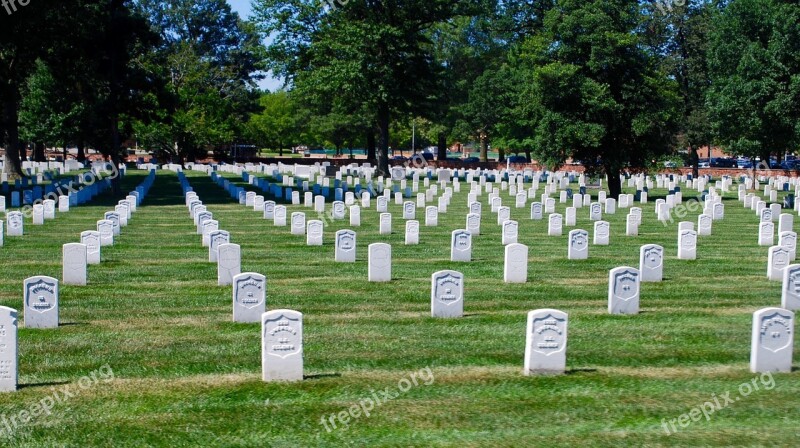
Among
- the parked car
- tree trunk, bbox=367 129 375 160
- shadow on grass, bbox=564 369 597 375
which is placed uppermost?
tree trunk, bbox=367 129 375 160

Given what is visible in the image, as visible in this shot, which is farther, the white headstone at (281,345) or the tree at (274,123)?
the tree at (274,123)

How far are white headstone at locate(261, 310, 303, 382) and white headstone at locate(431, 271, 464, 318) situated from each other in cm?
376

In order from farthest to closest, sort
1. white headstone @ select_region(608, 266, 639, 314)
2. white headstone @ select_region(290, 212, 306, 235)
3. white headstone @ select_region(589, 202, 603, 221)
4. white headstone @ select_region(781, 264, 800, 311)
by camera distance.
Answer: white headstone @ select_region(589, 202, 603, 221) < white headstone @ select_region(290, 212, 306, 235) < white headstone @ select_region(781, 264, 800, 311) < white headstone @ select_region(608, 266, 639, 314)

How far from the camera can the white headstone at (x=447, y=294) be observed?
13867 mm

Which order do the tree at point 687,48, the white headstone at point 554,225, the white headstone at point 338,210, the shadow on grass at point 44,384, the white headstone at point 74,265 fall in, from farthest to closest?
the tree at point 687,48 < the white headstone at point 338,210 < the white headstone at point 554,225 < the white headstone at point 74,265 < the shadow on grass at point 44,384

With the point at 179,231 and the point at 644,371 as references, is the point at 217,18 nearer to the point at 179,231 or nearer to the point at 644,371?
the point at 179,231

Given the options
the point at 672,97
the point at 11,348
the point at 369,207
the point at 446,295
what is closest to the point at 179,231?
the point at 369,207

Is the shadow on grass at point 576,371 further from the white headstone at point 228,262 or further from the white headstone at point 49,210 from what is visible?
the white headstone at point 49,210

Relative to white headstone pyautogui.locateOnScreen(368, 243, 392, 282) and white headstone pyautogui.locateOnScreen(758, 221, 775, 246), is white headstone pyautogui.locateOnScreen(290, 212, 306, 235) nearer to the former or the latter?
white headstone pyautogui.locateOnScreen(368, 243, 392, 282)

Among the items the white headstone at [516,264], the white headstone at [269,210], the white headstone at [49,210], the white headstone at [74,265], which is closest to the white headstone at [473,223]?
the white headstone at [269,210]

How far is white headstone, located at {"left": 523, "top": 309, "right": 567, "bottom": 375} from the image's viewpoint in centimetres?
1081

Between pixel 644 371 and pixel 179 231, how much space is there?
59.6 ft

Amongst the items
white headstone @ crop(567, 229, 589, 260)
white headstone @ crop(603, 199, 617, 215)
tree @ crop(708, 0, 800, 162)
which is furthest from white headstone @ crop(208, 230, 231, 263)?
tree @ crop(708, 0, 800, 162)

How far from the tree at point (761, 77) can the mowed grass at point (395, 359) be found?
1943 centimetres
